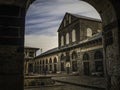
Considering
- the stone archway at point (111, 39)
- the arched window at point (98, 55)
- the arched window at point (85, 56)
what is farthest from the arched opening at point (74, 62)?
the stone archway at point (111, 39)

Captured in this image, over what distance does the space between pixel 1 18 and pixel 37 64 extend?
41.5 m

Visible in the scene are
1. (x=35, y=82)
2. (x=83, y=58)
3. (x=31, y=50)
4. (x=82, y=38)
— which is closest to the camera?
(x=35, y=82)

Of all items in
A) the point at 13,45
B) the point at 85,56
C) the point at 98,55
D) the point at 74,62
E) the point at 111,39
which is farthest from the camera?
the point at 74,62

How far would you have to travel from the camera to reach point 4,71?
17.6 ft

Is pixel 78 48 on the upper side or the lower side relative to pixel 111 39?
upper

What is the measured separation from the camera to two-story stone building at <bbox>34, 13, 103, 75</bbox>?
22.1 meters

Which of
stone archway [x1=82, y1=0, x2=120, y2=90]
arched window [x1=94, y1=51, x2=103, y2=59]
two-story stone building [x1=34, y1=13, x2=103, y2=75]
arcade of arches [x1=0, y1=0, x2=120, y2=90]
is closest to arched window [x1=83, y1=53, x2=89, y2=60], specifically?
two-story stone building [x1=34, y1=13, x2=103, y2=75]

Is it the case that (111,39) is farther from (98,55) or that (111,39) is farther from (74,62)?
(74,62)

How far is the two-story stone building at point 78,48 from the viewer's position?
22052 millimetres

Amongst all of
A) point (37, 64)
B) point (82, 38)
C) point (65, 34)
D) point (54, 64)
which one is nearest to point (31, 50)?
point (37, 64)

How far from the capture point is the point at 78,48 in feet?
85.9

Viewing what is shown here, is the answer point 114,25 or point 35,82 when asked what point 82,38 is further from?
point 114,25

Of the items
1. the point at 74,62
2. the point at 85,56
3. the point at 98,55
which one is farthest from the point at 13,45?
the point at 74,62

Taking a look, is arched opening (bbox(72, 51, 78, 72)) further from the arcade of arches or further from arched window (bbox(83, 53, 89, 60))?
the arcade of arches
